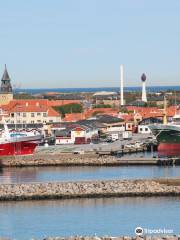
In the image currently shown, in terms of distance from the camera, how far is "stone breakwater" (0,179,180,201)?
28078 mm

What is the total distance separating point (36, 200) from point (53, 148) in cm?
1882

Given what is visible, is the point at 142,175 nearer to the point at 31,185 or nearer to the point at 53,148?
the point at 31,185

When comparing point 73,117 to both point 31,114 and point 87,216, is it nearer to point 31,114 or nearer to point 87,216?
point 31,114

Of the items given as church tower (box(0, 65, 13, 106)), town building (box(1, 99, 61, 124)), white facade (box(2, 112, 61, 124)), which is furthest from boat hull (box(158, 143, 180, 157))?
church tower (box(0, 65, 13, 106))

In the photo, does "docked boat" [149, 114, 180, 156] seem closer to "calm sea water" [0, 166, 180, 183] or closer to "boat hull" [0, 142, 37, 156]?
"calm sea water" [0, 166, 180, 183]

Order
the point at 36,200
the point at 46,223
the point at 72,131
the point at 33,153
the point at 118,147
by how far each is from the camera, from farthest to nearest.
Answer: the point at 72,131 → the point at 118,147 → the point at 33,153 → the point at 36,200 → the point at 46,223

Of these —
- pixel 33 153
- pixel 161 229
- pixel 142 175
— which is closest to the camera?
pixel 161 229

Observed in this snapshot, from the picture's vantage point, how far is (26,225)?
79.4 ft

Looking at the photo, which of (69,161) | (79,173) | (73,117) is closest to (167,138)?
(69,161)

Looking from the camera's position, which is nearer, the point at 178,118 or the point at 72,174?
the point at 72,174

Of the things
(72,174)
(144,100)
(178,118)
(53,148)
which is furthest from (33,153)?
(144,100)

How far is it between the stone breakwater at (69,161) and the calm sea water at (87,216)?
12.3 meters

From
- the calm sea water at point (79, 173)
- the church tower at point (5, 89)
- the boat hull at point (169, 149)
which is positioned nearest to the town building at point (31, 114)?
the church tower at point (5, 89)

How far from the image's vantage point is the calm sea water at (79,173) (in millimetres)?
34600
